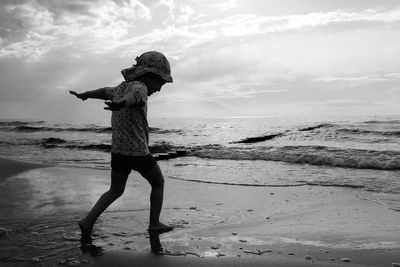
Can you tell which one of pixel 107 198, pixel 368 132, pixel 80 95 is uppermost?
pixel 80 95

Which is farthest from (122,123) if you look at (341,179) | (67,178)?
(341,179)

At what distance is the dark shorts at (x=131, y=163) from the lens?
345cm

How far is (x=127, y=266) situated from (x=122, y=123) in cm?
130

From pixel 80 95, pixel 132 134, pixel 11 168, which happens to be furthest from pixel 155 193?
pixel 11 168

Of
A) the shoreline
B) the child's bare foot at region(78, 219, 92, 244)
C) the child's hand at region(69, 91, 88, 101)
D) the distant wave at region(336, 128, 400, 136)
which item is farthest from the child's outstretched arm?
the distant wave at region(336, 128, 400, 136)

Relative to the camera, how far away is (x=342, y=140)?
17578 mm

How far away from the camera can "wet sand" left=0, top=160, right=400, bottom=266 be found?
291cm

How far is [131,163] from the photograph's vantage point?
11.3 ft

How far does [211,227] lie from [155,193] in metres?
0.74

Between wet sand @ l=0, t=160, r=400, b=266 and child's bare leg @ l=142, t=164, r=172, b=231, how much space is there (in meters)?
0.16

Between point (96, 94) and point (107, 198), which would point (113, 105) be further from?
point (107, 198)

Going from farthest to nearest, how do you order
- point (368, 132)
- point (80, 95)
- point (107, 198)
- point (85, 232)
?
1. point (368, 132)
2. point (80, 95)
3. point (107, 198)
4. point (85, 232)

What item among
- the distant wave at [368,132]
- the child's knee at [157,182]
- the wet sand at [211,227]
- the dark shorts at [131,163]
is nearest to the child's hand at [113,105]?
the dark shorts at [131,163]

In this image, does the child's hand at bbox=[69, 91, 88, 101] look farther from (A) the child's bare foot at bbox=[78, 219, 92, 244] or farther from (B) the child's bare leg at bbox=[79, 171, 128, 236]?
(A) the child's bare foot at bbox=[78, 219, 92, 244]
